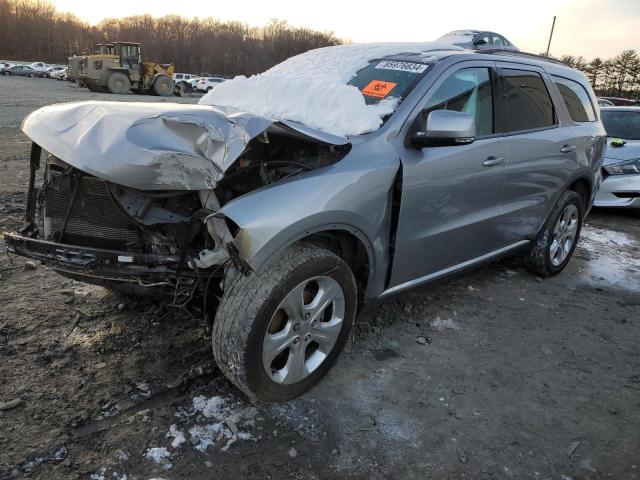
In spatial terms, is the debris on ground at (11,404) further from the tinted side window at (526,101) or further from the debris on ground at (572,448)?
the tinted side window at (526,101)

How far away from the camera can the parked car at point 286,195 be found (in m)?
2.38

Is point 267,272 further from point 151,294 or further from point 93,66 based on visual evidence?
point 93,66

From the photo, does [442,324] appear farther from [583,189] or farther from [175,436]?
[583,189]

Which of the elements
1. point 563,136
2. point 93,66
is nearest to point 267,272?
point 563,136

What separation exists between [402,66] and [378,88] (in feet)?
0.94

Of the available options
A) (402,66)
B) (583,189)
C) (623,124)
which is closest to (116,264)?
(402,66)

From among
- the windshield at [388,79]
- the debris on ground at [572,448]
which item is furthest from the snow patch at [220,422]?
the windshield at [388,79]

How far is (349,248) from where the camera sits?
293 cm

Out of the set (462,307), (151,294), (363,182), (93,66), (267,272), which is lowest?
(462,307)

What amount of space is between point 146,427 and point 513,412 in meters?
1.89

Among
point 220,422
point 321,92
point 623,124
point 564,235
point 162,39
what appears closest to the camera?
point 220,422

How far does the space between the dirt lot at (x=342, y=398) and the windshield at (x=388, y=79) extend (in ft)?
5.06

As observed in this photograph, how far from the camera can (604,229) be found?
7086mm

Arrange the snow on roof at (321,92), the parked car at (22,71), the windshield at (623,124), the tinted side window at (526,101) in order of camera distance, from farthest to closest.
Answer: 1. the parked car at (22,71)
2. the windshield at (623,124)
3. the tinted side window at (526,101)
4. the snow on roof at (321,92)
